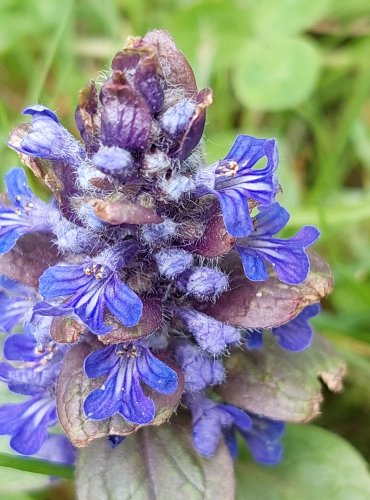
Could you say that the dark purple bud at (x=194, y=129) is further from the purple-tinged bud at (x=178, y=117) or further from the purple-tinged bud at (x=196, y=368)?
the purple-tinged bud at (x=196, y=368)

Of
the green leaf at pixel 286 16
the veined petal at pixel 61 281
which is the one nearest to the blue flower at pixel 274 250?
the veined petal at pixel 61 281

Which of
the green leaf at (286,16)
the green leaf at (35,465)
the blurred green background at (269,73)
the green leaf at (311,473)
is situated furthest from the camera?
the green leaf at (286,16)

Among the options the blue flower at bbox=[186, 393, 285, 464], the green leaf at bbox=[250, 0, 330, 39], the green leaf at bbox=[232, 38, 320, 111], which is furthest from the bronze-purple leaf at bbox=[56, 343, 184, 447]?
the green leaf at bbox=[250, 0, 330, 39]

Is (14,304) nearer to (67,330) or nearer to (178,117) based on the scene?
(67,330)

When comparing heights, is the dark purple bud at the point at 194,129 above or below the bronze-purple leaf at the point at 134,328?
above

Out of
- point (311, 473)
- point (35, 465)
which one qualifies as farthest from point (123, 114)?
point (311, 473)

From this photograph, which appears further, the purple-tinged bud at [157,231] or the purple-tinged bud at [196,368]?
the purple-tinged bud at [196,368]

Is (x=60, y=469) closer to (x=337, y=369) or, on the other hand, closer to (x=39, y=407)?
(x=39, y=407)

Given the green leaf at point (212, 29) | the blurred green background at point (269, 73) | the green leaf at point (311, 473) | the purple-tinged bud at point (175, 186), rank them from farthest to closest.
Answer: the green leaf at point (212, 29) < the blurred green background at point (269, 73) < the green leaf at point (311, 473) < the purple-tinged bud at point (175, 186)

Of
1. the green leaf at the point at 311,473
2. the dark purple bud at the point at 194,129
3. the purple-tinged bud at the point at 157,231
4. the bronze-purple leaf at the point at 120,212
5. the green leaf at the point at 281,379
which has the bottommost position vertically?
the green leaf at the point at 311,473

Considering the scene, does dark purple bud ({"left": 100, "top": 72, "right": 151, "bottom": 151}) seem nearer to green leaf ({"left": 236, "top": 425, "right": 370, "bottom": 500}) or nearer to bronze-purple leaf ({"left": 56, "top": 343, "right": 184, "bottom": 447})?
bronze-purple leaf ({"left": 56, "top": 343, "right": 184, "bottom": 447})
